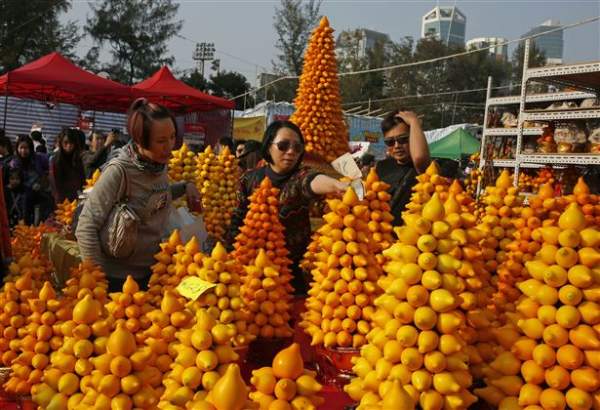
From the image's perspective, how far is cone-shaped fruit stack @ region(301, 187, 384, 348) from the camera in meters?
1.98

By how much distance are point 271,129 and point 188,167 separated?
1731 mm

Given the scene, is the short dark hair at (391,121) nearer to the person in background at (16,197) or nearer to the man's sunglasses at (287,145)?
the man's sunglasses at (287,145)

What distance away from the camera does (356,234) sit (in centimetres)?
207

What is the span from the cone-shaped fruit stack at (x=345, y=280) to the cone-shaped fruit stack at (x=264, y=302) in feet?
0.36

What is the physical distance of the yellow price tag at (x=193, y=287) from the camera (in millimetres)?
1727

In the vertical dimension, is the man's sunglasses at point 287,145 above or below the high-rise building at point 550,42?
below

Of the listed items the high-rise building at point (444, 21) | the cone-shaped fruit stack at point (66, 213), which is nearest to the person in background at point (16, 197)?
the cone-shaped fruit stack at point (66, 213)

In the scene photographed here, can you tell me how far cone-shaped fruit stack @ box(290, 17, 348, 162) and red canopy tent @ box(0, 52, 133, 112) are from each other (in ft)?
19.6

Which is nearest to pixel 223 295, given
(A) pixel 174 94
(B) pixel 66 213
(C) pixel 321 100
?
(B) pixel 66 213

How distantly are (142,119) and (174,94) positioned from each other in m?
8.37

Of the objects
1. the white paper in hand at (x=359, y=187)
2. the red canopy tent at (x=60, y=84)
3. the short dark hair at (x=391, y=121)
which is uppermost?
the red canopy tent at (x=60, y=84)

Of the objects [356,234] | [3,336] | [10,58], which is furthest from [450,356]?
[10,58]

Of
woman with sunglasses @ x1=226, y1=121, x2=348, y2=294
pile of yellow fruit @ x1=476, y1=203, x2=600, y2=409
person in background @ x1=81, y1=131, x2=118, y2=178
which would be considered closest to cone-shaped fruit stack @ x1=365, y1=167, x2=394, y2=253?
woman with sunglasses @ x1=226, y1=121, x2=348, y2=294

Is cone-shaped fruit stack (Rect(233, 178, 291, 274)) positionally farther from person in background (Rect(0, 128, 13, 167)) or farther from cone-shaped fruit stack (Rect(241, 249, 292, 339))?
person in background (Rect(0, 128, 13, 167))
